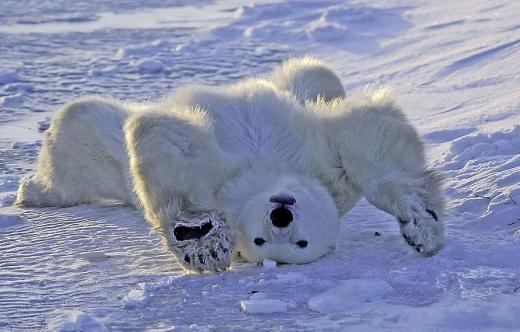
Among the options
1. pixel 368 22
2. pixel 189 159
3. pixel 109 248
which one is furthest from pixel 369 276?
pixel 368 22

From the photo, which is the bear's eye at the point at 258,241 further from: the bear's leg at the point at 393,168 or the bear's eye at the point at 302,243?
the bear's leg at the point at 393,168

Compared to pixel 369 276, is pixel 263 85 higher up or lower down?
higher up

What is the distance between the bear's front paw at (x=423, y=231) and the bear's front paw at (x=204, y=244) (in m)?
0.67

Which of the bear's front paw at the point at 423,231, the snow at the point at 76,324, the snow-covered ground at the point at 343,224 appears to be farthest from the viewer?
the bear's front paw at the point at 423,231

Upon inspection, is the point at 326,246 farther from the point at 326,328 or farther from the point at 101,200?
the point at 101,200

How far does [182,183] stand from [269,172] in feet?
1.30

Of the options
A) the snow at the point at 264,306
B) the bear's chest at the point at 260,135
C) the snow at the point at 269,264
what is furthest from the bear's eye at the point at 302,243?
the bear's chest at the point at 260,135

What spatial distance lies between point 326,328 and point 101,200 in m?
2.33

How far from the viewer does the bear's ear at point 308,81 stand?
4910mm

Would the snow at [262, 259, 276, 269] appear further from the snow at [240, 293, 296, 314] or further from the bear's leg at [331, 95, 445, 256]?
the bear's leg at [331, 95, 445, 256]

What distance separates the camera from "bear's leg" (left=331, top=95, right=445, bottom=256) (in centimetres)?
366

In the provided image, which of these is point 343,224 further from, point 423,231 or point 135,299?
point 135,299

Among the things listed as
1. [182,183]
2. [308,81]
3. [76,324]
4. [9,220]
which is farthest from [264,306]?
[308,81]

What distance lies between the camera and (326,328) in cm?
293
